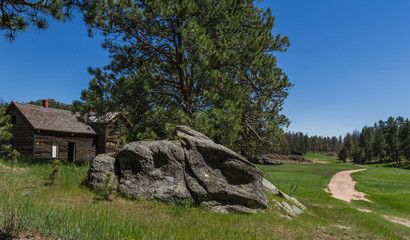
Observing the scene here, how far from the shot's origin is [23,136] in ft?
75.7

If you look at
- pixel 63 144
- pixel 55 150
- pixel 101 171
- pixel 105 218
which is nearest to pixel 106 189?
pixel 101 171

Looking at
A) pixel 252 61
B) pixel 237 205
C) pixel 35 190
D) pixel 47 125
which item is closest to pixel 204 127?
pixel 237 205

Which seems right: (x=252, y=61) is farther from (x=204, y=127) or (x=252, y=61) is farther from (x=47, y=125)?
(x=47, y=125)

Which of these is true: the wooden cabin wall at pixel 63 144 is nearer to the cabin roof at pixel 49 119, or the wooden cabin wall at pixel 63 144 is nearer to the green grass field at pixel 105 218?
the cabin roof at pixel 49 119

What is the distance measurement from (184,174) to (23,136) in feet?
76.1

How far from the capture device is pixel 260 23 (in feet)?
49.6

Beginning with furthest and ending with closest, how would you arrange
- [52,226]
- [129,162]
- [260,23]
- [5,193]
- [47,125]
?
[47,125] < [260,23] < [129,162] < [5,193] < [52,226]

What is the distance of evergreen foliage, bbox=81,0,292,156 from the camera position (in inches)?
425

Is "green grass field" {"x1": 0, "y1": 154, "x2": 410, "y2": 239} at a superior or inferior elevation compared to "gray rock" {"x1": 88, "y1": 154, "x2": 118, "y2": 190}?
inferior

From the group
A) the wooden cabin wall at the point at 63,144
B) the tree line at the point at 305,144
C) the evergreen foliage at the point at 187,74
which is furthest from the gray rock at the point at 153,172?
the tree line at the point at 305,144

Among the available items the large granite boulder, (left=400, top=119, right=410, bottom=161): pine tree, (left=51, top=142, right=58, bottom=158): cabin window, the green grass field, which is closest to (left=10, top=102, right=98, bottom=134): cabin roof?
(left=51, top=142, right=58, bottom=158): cabin window

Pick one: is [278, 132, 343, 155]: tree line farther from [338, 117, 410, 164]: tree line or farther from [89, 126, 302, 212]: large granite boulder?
[89, 126, 302, 212]: large granite boulder

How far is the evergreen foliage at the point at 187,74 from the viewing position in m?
10.8

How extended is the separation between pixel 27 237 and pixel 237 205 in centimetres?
565
